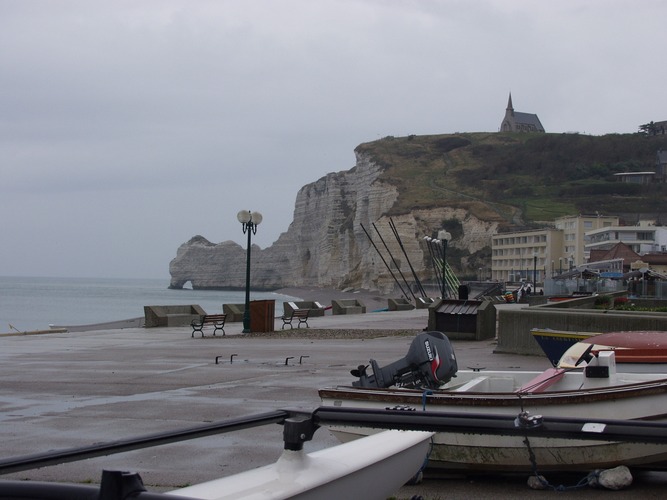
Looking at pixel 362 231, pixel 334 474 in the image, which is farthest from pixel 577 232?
pixel 334 474

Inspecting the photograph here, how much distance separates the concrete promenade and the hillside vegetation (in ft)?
355

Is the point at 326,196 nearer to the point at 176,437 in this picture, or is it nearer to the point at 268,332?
the point at 268,332

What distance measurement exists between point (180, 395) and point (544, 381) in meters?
6.46

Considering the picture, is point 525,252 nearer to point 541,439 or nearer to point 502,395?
point 502,395

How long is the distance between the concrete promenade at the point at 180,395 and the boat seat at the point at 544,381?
1.13 m

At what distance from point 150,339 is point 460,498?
20.9 m

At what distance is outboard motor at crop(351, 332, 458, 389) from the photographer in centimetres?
888

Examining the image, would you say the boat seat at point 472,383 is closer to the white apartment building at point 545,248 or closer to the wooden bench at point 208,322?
the wooden bench at point 208,322

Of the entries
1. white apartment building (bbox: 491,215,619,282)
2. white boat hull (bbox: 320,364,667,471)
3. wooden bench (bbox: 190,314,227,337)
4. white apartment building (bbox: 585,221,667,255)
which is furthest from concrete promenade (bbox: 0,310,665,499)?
white apartment building (bbox: 491,215,619,282)

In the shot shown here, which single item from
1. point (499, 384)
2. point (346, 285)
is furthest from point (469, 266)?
point (499, 384)

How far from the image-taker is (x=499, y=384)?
30.7 feet

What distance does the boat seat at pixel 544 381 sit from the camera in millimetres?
8383

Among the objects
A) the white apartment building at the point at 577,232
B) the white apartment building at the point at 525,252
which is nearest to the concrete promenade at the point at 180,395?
the white apartment building at the point at 525,252

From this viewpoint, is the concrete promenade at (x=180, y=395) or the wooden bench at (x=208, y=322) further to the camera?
the wooden bench at (x=208, y=322)
